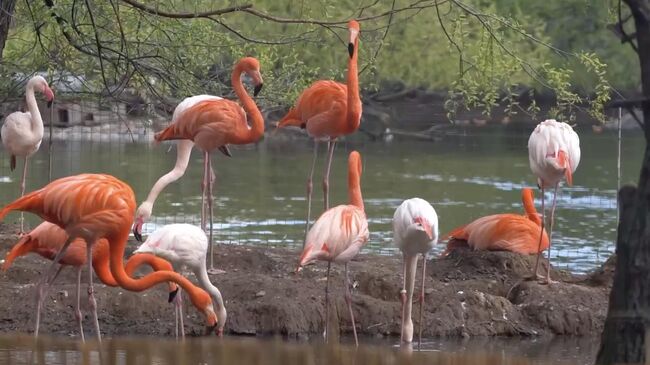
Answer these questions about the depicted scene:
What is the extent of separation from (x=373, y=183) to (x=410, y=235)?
1105 centimetres

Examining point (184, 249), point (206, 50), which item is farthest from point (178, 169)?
point (184, 249)

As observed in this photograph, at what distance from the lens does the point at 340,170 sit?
20.7 meters

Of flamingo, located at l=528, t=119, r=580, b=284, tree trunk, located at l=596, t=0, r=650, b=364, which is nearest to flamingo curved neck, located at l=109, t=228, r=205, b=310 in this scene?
tree trunk, located at l=596, t=0, r=650, b=364

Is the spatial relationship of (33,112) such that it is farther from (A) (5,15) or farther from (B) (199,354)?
(B) (199,354)

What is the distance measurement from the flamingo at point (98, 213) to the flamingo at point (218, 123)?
2.08 meters

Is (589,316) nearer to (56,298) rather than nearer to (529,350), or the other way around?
(529,350)

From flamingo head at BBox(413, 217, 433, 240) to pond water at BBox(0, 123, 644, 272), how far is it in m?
3.67

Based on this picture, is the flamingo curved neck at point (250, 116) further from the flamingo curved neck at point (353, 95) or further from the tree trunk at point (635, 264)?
the tree trunk at point (635, 264)

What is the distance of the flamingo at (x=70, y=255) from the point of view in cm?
746

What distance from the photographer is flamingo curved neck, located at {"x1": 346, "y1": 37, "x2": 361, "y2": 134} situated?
895 cm

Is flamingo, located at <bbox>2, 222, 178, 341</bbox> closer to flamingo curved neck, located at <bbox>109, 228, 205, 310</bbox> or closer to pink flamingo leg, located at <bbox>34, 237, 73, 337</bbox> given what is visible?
pink flamingo leg, located at <bbox>34, 237, 73, 337</bbox>

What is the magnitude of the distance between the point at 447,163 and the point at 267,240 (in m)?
11.2

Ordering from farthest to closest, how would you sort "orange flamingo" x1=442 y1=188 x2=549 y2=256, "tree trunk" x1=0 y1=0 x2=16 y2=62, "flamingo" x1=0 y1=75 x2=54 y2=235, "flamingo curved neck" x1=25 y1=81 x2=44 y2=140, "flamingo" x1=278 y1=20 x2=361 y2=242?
"flamingo" x1=0 y1=75 x2=54 y2=235, "flamingo curved neck" x1=25 y1=81 x2=44 y2=140, "orange flamingo" x1=442 y1=188 x2=549 y2=256, "flamingo" x1=278 y1=20 x2=361 y2=242, "tree trunk" x1=0 y1=0 x2=16 y2=62

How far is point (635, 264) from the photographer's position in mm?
4773
